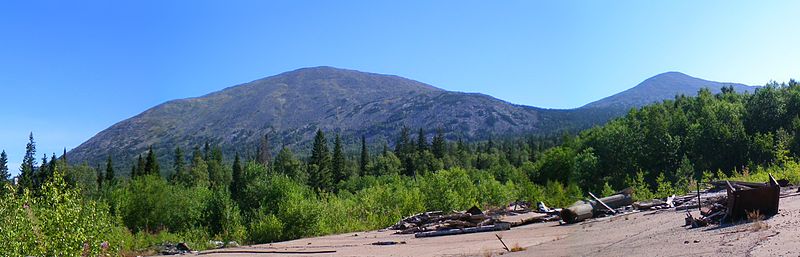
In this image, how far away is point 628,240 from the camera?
15664 mm

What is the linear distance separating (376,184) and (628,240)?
205 feet

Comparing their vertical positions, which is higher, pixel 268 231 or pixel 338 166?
pixel 338 166

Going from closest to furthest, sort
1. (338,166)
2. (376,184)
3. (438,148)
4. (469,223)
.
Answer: (469,223) < (376,184) < (338,166) < (438,148)

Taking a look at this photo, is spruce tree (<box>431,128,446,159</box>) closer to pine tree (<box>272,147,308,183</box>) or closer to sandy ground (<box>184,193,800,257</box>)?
pine tree (<box>272,147,308,183</box>)

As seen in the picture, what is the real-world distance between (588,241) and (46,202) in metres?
17.0

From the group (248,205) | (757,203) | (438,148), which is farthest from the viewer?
(438,148)

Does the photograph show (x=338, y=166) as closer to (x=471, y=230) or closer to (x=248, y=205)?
(x=248, y=205)

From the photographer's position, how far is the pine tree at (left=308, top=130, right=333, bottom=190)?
105 metres

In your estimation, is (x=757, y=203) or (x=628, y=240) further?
(x=628, y=240)

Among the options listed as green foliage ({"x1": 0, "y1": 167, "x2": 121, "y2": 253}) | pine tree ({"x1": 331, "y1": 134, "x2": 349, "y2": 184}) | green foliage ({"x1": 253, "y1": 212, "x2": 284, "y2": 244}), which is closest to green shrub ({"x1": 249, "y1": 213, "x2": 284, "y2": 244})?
green foliage ({"x1": 253, "y1": 212, "x2": 284, "y2": 244})

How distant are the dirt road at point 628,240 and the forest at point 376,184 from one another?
10314 mm

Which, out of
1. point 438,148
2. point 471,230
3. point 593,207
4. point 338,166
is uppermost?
point 438,148

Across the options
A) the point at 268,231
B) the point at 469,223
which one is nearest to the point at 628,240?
the point at 469,223

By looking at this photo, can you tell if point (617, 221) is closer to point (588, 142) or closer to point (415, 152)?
point (588, 142)
